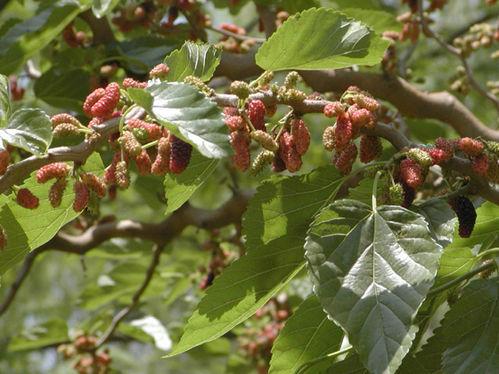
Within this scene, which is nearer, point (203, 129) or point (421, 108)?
point (203, 129)

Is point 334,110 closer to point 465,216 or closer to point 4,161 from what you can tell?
point 465,216

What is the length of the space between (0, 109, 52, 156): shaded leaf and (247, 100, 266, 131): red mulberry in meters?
0.31

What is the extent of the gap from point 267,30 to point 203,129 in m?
1.65

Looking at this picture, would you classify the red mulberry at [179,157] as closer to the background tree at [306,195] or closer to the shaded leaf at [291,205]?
the background tree at [306,195]

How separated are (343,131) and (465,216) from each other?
253 mm

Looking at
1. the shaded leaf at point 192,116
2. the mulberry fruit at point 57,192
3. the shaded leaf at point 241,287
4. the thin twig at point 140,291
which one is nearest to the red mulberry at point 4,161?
the mulberry fruit at point 57,192

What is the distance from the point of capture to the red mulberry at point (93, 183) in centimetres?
142

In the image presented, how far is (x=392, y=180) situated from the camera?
1513 mm

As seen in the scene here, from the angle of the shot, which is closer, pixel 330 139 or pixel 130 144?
pixel 130 144

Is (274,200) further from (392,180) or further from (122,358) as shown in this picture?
(122,358)

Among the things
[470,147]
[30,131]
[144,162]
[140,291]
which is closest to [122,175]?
[144,162]

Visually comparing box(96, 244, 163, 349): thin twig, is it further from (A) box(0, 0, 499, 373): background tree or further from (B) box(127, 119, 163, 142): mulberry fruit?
(B) box(127, 119, 163, 142): mulberry fruit

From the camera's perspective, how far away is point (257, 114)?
4.78ft

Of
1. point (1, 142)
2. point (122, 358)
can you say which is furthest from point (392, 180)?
point (122, 358)
